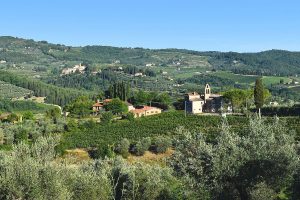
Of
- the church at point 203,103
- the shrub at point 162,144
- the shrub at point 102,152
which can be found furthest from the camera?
the church at point 203,103

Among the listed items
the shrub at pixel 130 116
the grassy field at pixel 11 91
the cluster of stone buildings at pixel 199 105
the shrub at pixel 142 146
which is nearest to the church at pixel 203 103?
the cluster of stone buildings at pixel 199 105

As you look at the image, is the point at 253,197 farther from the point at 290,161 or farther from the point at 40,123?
the point at 40,123

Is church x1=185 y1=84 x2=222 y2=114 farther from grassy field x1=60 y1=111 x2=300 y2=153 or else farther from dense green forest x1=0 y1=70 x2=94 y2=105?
dense green forest x1=0 y1=70 x2=94 y2=105

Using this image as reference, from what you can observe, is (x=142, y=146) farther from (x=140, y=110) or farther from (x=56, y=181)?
(x=56, y=181)

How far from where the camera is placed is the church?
78375mm

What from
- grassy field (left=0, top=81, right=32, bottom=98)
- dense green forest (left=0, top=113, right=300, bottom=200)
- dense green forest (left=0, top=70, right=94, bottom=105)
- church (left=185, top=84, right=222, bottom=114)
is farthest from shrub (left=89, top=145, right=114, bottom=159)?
grassy field (left=0, top=81, right=32, bottom=98)

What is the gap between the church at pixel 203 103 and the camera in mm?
78375

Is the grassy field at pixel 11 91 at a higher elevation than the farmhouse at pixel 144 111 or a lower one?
lower

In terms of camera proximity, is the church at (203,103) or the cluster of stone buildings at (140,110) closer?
the church at (203,103)

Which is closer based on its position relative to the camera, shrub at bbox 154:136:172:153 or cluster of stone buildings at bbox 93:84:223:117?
shrub at bbox 154:136:172:153

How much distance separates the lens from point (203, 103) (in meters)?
81.9

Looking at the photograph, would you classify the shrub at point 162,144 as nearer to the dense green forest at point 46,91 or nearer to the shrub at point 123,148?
the shrub at point 123,148

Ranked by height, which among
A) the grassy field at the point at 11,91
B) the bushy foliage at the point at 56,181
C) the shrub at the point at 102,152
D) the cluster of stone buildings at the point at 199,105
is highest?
the bushy foliage at the point at 56,181

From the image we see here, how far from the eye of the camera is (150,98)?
94938 millimetres
